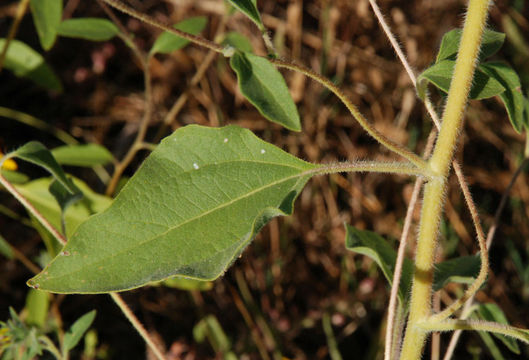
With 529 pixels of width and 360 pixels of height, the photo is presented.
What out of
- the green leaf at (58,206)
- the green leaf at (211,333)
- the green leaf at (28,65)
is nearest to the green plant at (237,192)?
the green leaf at (58,206)

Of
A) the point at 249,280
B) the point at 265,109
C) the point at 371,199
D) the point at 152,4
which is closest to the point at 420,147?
the point at 371,199

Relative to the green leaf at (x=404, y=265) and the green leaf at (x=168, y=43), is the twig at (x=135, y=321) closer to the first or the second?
the green leaf at (x=404, y=265)

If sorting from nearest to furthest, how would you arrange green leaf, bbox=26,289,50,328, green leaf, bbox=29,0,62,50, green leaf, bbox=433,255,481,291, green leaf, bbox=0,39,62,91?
green leaf, bbox=433,255,481,291 → green leaf, bbox=29,0,62,50 → green leaf, bbox=26,289,50,328 → green leaf, bbox=0,39,62,91

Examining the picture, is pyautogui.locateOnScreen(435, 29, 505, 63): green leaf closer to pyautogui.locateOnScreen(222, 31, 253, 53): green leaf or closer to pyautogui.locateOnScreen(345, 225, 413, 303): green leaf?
pyautogui.locateOnScreen(345, 225, 413, 303): green leaf

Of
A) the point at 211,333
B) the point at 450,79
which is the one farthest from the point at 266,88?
the point at 211,333

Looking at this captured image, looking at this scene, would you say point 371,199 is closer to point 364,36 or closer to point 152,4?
point 364,36

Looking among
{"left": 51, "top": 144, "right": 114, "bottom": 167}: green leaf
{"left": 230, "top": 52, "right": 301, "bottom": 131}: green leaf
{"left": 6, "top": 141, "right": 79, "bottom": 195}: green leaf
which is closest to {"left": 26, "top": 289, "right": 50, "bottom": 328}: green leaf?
{"left": 51, "top": 144, "right": 114, "bottom": 167}: green leaf
